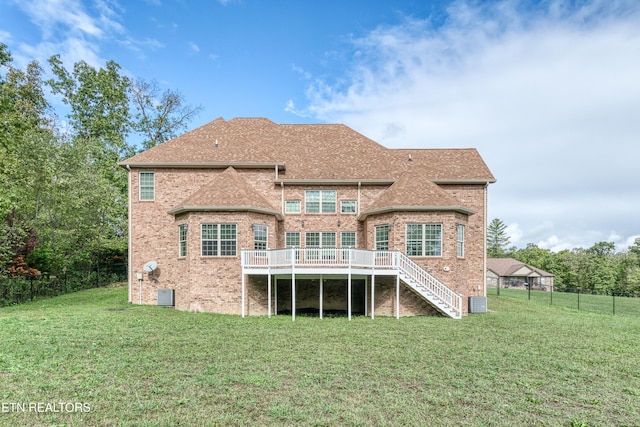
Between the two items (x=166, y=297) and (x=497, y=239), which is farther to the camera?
(x=497, y=239)

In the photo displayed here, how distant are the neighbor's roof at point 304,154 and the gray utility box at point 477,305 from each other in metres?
5.77

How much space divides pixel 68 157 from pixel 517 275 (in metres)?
60.1

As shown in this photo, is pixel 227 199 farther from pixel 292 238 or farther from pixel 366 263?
pixel 366 263

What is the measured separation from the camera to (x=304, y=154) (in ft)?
64.6

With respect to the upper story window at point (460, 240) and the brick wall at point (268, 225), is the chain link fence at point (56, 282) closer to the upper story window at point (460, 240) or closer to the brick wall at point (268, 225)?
the brick wall at point (268, 225)

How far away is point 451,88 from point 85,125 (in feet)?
101

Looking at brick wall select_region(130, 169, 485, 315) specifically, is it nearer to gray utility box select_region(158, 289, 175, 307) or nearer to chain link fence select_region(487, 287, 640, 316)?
gray utility box select_region(158, 289, 175, 307)

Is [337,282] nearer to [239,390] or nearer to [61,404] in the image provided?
[239,390]

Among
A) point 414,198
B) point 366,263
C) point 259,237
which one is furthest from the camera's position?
point 259,237

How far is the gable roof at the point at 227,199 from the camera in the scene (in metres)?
15.6

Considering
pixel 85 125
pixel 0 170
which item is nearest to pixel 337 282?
pixel 0 170

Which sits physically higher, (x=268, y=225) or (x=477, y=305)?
(x=268, y=225)

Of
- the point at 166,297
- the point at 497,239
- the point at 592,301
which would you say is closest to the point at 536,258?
the point at 497,239

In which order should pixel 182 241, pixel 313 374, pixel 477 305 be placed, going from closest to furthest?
pixel 313 374 → pixel 182 241 → pixel 477 305
